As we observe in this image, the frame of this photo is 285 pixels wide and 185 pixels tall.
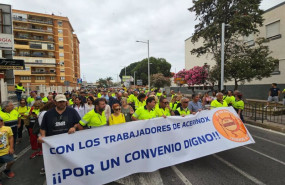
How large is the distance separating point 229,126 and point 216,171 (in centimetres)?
125

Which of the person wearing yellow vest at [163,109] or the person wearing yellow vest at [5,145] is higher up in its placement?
the person wearing yellow vest at [163,109]

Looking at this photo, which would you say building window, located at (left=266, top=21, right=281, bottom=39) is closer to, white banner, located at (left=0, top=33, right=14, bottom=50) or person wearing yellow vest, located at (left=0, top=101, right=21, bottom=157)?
person wearing yellow vest, located at (left=0, top=101, right=21, bottom=157)

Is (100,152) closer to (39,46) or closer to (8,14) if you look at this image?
(8,14)

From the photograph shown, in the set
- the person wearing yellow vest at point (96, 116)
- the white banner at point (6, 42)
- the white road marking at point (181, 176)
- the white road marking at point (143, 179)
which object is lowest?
the white road marking at point (143, 179)

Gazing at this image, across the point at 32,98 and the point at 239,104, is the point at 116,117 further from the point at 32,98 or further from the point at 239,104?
the point at 32,98

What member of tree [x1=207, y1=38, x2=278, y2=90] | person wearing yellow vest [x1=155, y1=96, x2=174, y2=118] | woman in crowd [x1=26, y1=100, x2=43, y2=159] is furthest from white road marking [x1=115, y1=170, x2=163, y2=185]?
tree [x1=207, y1=38, x2=278, y2=90]

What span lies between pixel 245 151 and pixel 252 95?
16.7 meters

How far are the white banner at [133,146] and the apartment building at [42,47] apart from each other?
47.7m

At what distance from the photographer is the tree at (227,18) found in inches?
468

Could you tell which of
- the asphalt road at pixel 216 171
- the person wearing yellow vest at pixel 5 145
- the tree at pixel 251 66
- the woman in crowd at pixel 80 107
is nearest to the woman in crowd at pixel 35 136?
the asphalt road at pixel 216 171

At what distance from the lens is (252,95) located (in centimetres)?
1792

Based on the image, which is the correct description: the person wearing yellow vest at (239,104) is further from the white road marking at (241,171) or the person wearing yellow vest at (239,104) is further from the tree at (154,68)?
the tree at (154,68)

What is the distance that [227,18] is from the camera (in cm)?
1316

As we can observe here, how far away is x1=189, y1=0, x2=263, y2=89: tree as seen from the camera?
468 inches
